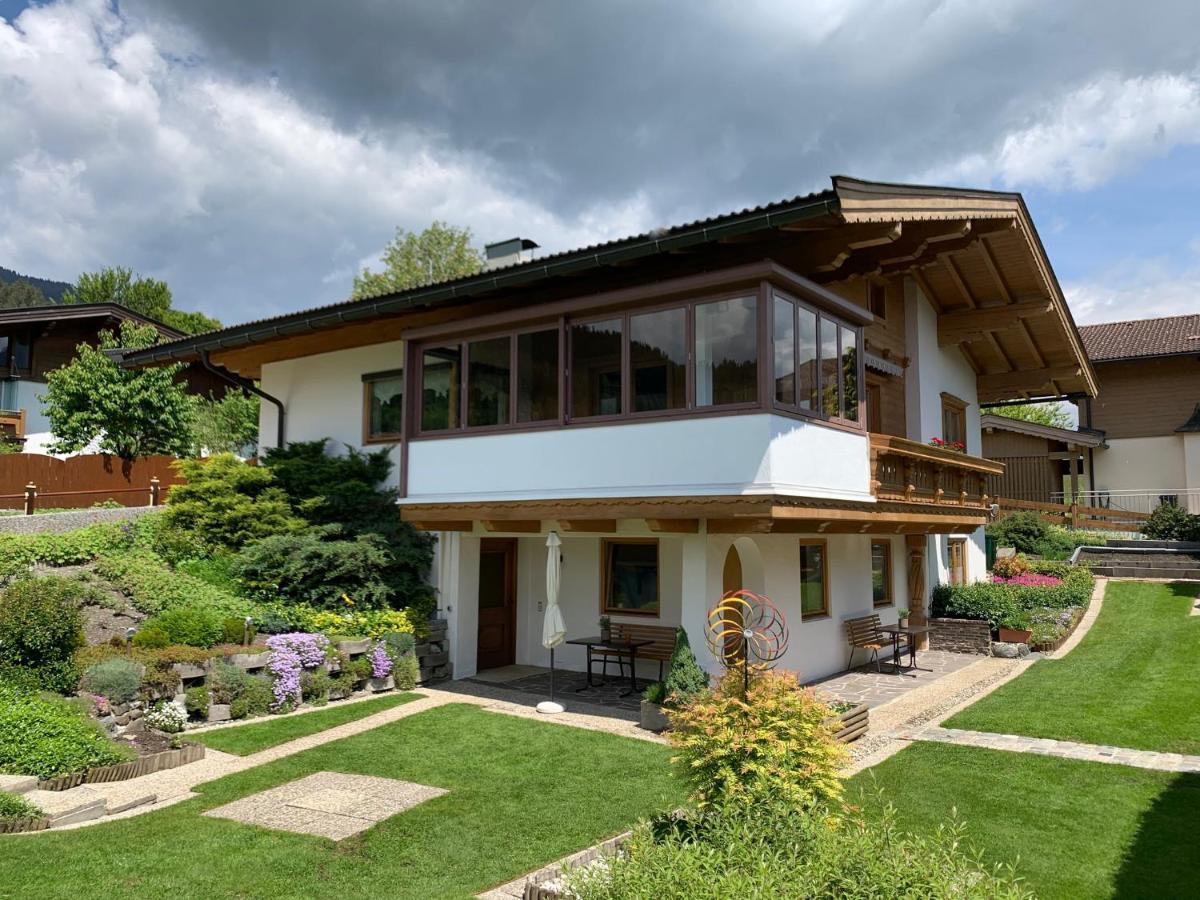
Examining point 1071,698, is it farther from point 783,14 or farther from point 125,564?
point 125,564

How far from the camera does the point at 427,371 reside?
12742mm

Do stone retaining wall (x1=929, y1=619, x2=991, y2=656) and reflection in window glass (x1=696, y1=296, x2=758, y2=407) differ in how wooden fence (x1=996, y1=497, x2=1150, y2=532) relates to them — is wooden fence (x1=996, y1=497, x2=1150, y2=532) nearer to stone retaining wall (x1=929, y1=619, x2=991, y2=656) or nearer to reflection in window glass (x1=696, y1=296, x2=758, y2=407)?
stone retaining wall (x1=929, y1=619, x2=991, y2=656)

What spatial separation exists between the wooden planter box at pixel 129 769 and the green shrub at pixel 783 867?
226 inches

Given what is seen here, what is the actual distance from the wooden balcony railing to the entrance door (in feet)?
21.3

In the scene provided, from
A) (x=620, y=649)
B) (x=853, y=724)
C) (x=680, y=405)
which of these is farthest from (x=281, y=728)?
(x=853, y=724)

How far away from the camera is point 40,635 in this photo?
9289 mm

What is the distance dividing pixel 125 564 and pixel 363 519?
3681 mm

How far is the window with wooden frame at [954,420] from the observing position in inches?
742

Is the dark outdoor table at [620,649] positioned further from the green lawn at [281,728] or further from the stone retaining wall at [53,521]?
the stone retaining wall at [53,521]

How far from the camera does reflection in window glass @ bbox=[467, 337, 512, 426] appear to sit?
Answer: 38.6 ft

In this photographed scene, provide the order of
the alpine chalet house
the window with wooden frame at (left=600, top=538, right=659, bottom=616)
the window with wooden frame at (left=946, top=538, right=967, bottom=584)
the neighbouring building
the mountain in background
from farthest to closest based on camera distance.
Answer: the mountain in background < the neighbouring building < the window with wooden frame at (left=946, top=538, right=967, bottom=584) < the window with wooden frame at (left=600, top=538, right=659, bottom=616) < the alpine chalet house

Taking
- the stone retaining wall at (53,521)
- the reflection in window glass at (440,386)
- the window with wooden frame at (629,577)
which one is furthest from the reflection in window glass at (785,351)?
the stone retaining wall at (53,521)

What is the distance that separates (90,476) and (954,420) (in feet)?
77.5

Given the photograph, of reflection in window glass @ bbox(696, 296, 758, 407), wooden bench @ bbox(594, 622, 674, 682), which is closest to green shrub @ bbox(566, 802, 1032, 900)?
reflection in window glass @ bbox(696, 296, 758, 407)
